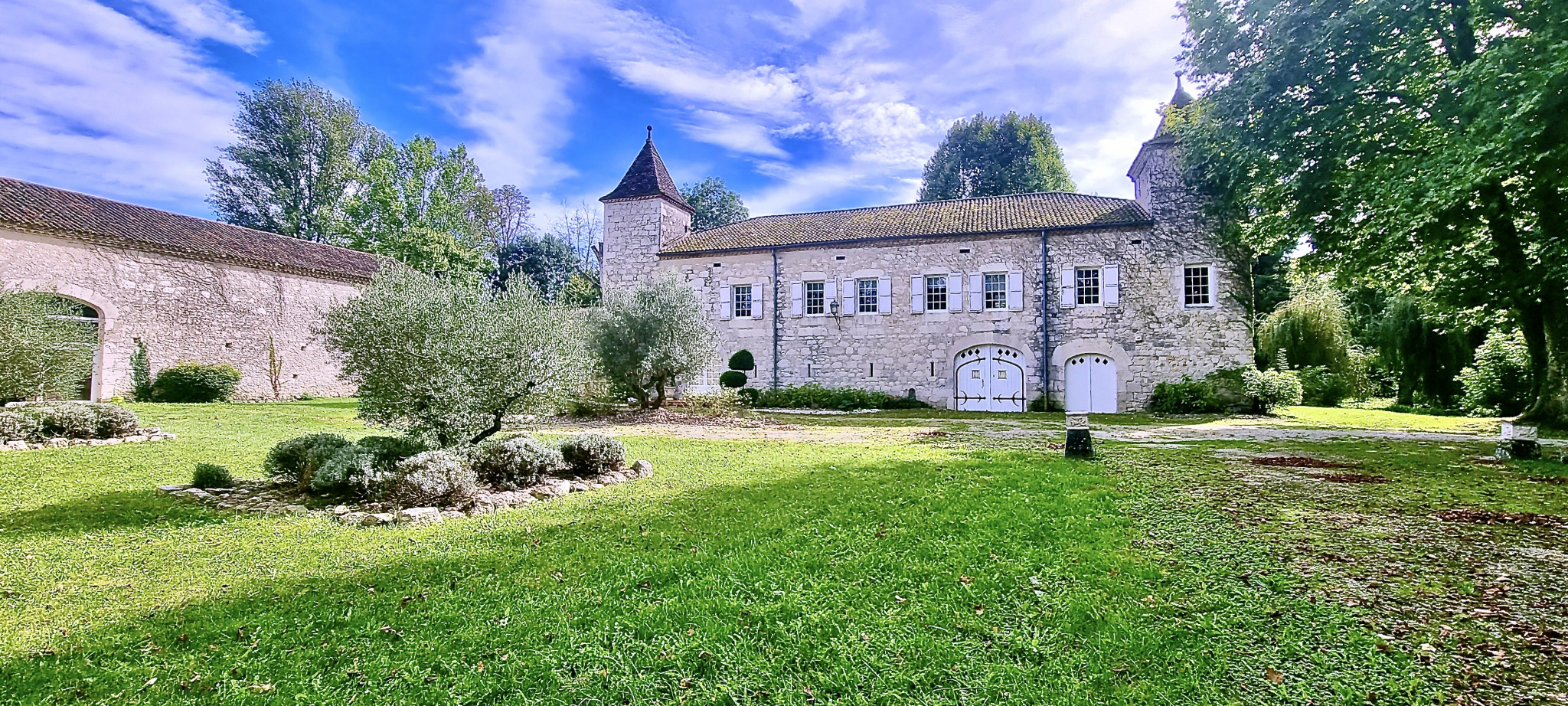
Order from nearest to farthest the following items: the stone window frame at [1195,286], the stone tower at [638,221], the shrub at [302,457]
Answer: the shrub at [302,457] → the stone window frame at [1195,286] → the stone tower at [638,221]

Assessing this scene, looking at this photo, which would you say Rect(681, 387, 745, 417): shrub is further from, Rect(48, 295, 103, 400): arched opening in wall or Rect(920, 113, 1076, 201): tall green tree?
Rect(920, 113, 1076, 201): tall green tree

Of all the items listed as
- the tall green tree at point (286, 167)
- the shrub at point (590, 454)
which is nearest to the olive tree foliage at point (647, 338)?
the shrub at point (590, 454)

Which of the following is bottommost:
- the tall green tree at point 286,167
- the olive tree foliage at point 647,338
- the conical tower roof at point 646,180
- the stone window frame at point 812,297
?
the olive tree foliage at point 647,338

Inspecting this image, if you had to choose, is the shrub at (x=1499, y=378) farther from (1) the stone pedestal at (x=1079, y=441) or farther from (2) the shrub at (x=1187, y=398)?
(1) the stone pedestal at (x=1079, y=441)

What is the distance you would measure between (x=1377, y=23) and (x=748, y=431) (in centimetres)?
1249

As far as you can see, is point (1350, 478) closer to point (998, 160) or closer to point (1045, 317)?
point (1045, 317)

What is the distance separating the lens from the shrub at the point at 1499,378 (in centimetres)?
1479

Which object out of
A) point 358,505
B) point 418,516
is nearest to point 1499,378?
point 418,516

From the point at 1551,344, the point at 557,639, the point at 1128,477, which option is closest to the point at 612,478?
the point at 557,639

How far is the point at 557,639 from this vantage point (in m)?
3.06

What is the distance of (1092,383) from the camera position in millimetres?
18734

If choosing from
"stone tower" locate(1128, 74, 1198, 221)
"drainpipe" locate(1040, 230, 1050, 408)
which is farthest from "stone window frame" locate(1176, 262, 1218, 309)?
"drainpipe" locate(1040, 230, 1050, 408)

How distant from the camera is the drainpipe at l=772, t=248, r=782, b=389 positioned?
21.1 meters

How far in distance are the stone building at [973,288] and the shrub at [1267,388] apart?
34.3 inches
